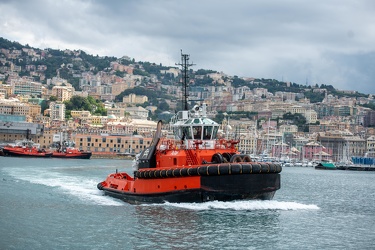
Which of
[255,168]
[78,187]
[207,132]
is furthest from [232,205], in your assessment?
[78,187]

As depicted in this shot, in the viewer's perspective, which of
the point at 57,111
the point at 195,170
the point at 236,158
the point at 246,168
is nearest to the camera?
the point at 246,168

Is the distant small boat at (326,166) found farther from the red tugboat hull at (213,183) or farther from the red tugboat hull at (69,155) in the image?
the red tugboat hull at (213,183)

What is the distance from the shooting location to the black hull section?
1118 inches

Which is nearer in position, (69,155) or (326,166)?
(69,155)

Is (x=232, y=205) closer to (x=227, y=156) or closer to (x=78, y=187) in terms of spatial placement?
(x=227, y=156)

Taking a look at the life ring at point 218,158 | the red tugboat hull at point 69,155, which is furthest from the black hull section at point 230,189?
the red tugboat hull at point 69,155

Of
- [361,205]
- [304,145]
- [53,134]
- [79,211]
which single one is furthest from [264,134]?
[79,211]

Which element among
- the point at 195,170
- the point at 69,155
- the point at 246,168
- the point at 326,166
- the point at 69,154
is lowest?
the point at 326,166

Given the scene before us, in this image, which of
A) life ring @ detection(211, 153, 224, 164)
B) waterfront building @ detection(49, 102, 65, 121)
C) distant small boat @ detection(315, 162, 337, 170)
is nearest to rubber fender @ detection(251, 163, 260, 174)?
life ring @ detection(211, 153, 224, 164)

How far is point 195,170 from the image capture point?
28531mm

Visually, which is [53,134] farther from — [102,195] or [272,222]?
[272,222]

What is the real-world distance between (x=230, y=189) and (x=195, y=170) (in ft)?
5.53

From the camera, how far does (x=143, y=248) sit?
73.1 ft

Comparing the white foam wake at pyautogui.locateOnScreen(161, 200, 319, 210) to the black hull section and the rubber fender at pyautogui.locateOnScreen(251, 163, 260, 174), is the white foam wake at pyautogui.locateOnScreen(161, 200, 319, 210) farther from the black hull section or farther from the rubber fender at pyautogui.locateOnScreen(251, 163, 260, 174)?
the rubber fender at pyautogui.locateOnScreen(251, 163, 260, 174)
